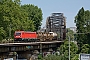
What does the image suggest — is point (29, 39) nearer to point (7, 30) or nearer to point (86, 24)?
point (7, 30)

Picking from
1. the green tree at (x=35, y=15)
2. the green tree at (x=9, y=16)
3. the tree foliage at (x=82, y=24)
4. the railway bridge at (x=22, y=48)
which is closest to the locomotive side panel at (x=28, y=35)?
the railway bridge at (x=22, y=48)

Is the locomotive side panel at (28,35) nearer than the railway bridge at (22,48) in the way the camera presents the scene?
No

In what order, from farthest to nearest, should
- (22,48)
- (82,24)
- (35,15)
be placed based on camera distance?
1. (35,15)
2. (82,24)
3. (22,48)

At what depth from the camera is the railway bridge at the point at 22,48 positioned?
51719 millimetres

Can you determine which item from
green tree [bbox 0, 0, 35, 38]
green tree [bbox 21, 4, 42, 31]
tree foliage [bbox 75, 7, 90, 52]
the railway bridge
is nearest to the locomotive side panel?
the railway bridge

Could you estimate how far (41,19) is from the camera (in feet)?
391

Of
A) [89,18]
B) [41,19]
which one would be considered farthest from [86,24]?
[41,19]

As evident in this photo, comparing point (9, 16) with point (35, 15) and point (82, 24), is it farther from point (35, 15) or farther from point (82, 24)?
point (35, 15)

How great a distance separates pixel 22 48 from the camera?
191ft

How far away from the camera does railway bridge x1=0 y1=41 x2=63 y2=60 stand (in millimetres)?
51719

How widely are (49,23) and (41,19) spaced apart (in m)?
12.1

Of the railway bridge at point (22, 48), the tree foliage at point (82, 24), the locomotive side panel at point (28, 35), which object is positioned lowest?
the railway bridge at point (22, 48)

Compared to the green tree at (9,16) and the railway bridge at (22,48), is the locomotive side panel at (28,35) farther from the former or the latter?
the green tree at (9,16)

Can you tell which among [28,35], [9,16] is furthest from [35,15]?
[9,16]
